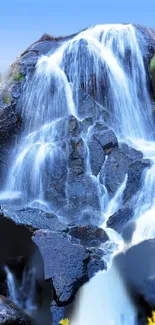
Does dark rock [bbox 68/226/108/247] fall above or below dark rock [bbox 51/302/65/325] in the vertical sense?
below

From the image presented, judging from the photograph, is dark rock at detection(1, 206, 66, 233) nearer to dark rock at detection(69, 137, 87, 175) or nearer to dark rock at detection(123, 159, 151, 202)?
dark rock at detection(123, 159, 151, 202)

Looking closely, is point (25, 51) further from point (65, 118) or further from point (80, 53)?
point (65, 118)

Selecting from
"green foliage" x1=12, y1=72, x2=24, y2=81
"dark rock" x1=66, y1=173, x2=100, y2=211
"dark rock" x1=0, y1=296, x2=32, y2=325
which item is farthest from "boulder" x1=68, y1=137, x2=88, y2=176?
"dark rock" x1=0, y1=296, x2=32, y2=325

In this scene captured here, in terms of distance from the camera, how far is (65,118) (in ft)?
43.7

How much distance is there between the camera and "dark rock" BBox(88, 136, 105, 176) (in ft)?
40.5

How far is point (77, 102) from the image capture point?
14.1 metres

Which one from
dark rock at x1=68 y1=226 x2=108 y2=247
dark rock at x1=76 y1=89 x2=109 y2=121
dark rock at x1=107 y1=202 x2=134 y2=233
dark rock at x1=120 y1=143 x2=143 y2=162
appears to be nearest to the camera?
dark rock at x1=68 y1=226 x2=108 y2=247

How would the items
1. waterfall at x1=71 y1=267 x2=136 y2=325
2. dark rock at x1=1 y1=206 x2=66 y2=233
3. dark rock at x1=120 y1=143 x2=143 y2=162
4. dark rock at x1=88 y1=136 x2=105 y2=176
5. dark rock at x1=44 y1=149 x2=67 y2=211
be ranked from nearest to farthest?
waterfall at x1=71 y1=267 x2=136 y2=325
dark rock at x1=1 y1=206 x2=66 y2=233
dark rock at x1=44 y1=149 x2=67 y2=211
dark rock at x1=88 y1=136 x2=105 y2=176
dark rock at x1=120 y1=143 x2=143 y2=162

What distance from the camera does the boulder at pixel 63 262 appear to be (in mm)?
7520

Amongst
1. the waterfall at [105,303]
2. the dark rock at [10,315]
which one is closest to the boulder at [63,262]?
the waterfall at [105,303]

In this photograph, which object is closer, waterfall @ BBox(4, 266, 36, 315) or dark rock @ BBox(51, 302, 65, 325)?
dark rock @ BBox(51, 302, 65, 325)

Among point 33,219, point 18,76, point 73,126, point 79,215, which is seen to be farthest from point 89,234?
point 18,76

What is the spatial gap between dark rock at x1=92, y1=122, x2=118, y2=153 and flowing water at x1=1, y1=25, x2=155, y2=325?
46 centimetres

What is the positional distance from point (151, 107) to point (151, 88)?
0.73 metres
